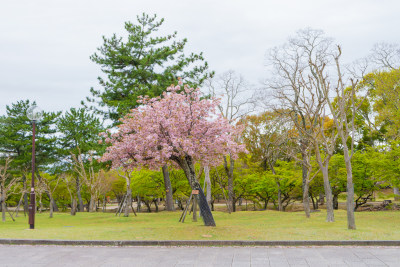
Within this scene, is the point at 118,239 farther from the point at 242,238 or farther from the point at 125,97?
the point at 125,97

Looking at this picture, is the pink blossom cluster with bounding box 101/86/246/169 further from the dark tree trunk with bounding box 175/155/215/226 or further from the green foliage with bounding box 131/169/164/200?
the green foliage with bounding box 131/169/164/200

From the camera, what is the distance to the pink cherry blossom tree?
15.0 metres

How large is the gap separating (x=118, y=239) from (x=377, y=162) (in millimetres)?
17641

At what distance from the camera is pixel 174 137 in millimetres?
14750

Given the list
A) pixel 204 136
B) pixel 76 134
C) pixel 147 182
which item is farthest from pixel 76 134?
pixel 204 136

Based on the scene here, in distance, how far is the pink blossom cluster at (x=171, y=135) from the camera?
15.0 meters

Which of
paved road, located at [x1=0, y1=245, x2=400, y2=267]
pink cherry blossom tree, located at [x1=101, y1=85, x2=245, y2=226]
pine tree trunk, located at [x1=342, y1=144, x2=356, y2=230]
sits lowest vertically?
paved road, located at [x1=0, y1=245, x2=400, y2=267]

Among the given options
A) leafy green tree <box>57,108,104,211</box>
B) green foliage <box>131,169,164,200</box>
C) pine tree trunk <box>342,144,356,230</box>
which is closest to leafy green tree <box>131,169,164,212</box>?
green foliage <box>131,169,164,200</box>

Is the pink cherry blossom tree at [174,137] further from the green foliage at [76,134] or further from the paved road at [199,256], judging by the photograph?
the green foliage at [76,134]

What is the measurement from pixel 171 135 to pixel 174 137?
0.31m

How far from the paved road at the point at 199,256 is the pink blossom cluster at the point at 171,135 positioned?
17.0ft

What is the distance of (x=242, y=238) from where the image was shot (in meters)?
11.7

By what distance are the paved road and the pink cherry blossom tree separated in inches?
198

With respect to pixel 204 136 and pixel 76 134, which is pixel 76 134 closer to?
pixel 76 134
